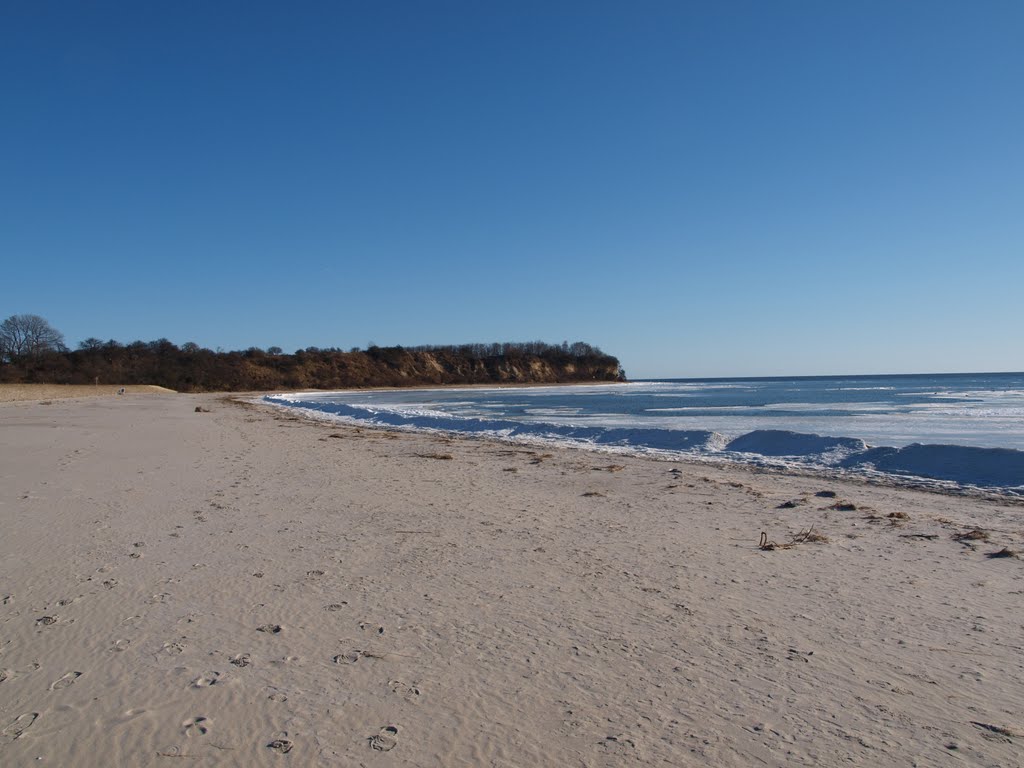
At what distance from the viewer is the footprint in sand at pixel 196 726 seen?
3.21 meters

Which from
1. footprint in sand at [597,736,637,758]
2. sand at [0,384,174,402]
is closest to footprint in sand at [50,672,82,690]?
footprint in sand at [597,736,637,758]

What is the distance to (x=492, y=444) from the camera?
19.0 meters

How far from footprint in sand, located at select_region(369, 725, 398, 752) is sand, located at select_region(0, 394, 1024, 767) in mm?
11

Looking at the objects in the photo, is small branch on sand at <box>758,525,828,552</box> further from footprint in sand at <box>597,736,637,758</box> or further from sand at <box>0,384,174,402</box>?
sand at <box>0,384,174,402</box>

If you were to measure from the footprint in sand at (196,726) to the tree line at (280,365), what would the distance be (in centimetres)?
8478

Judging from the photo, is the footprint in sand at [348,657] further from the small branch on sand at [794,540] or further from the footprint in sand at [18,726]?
the small branch on sand at [794,540]

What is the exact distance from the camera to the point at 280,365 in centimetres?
11038

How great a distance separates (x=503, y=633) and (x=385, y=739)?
1413mm

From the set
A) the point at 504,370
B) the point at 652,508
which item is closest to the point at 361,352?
the point at 504,370

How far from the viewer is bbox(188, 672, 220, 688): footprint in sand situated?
3676 millimetres

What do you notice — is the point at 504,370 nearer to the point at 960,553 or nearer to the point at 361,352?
the point at 361,352

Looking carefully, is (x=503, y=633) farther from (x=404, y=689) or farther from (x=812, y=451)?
(x=812, y=451)

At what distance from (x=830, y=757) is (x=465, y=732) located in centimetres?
175

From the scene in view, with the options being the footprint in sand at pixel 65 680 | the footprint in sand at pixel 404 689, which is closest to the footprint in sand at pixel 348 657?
the footprint in sand at pixel 404 689
